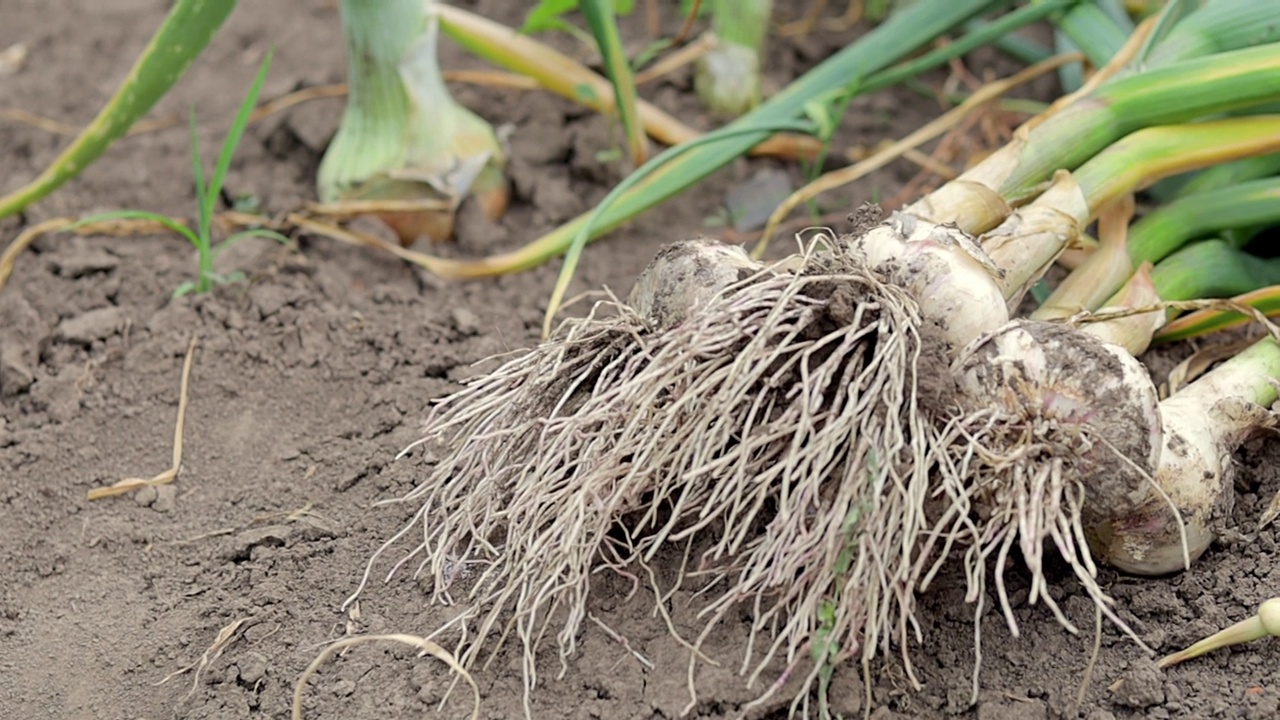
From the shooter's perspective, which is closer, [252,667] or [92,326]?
[252,667]

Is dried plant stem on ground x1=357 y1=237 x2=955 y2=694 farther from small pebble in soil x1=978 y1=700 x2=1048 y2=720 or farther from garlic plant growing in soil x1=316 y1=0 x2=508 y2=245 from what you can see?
garlic plant growing in soil x1=316 y1=0 x2=508 y2=245

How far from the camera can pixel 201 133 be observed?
2.29 metres

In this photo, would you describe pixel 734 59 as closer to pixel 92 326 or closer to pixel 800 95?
pixel 800 95

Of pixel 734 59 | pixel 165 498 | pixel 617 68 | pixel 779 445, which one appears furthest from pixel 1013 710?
pixel 734 59

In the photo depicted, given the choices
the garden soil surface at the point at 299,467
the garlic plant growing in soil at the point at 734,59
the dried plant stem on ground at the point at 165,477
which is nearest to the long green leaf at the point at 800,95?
the garden soil surface at the point at 299,467

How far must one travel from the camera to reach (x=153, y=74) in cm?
174

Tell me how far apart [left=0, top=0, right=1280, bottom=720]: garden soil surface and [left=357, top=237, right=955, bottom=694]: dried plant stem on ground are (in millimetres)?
67

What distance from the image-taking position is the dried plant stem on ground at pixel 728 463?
3.83 ft

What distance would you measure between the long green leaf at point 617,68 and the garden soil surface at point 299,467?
11 cm

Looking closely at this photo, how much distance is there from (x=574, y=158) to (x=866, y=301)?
105 centimetres

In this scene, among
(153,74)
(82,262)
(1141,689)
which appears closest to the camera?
(1141,689)

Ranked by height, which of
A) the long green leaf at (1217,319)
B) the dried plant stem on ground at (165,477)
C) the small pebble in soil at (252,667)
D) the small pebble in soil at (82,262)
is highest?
the long green leaf at (1217,319)

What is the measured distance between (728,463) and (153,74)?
1043 mm

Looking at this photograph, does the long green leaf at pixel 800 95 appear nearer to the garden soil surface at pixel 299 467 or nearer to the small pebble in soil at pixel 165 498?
the garden soil surface at pixel 299 467
